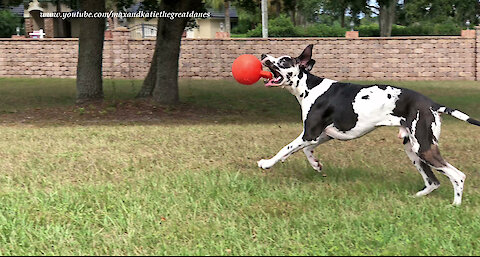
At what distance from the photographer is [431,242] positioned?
4770 millimetres

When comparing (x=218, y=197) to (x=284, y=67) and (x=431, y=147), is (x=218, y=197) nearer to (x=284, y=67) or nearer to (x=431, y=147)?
(x=284, y=67)

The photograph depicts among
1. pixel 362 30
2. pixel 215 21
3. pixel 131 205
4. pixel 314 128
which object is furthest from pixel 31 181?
pixel 215 21

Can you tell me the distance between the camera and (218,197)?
607 cm

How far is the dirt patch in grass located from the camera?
46.8 feet

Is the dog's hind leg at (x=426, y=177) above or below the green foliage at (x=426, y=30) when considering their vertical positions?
below

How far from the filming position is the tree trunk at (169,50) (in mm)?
15812

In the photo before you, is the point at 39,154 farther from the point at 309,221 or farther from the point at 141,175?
the point at 309,221

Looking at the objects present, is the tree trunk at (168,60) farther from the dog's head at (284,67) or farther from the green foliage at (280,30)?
the green foliage at (280,30)

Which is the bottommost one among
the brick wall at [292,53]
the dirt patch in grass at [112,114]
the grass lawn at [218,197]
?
the grass lawn at [218,197]

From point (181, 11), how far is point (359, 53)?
14185 mm

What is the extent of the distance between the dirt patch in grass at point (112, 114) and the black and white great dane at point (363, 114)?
26.2ft

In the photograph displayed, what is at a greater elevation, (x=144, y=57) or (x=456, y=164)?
(x=144, y=57)

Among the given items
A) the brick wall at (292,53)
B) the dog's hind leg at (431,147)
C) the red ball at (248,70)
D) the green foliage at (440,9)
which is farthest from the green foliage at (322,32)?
the dog's hind leg at (431,147)

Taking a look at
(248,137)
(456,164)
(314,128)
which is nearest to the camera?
(314,128)
